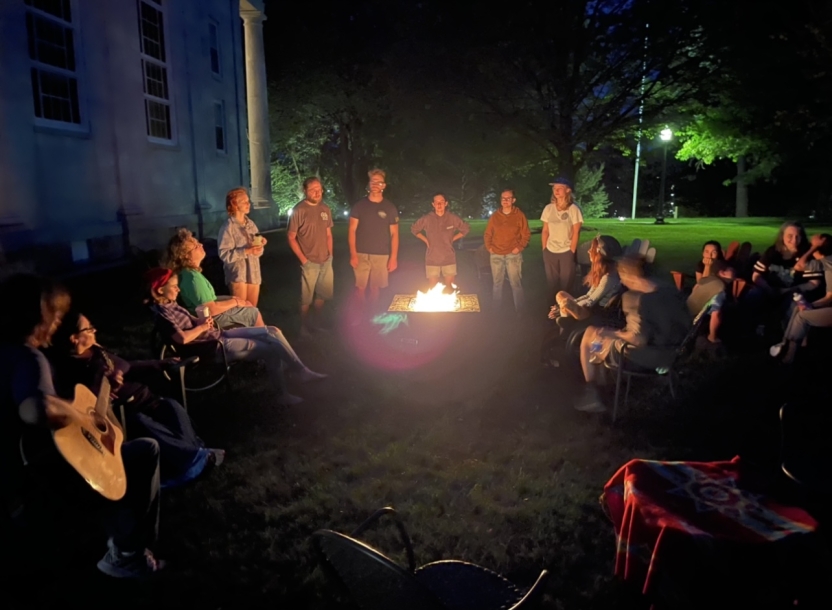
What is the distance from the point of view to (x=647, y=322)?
199 inches

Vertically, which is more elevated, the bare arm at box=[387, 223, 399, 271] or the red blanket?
the bare arm at box=[387, 223, 399, 271]

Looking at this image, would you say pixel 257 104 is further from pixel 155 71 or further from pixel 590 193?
pixel 590 193

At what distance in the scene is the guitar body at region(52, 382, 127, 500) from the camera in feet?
9.27

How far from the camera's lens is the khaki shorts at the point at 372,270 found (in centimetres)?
845

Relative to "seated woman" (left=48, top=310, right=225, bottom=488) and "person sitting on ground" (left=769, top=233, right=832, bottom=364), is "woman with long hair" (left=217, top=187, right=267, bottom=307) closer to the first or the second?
"seated woman" (left=48, top=310, right=225, bottom=488)

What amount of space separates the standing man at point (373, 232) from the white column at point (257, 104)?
16.6 m

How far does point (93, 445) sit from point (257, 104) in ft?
76.2

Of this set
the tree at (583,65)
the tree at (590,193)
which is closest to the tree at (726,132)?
the tree at (583,65)

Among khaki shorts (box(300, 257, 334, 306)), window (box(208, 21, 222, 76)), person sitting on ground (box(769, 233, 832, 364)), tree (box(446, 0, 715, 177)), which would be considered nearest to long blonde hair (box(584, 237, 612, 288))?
person sitting on ground (box(769, 233, 832, 364))

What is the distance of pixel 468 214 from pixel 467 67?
33311 millimetres

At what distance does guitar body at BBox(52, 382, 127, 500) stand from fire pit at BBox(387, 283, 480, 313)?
399cm

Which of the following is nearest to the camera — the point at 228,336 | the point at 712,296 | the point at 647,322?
the point at 647,322

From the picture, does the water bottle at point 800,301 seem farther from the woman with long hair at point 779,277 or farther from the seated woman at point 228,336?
the seated woman at point 228,336

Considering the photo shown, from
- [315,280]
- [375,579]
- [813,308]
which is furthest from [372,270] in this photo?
[375,579]
